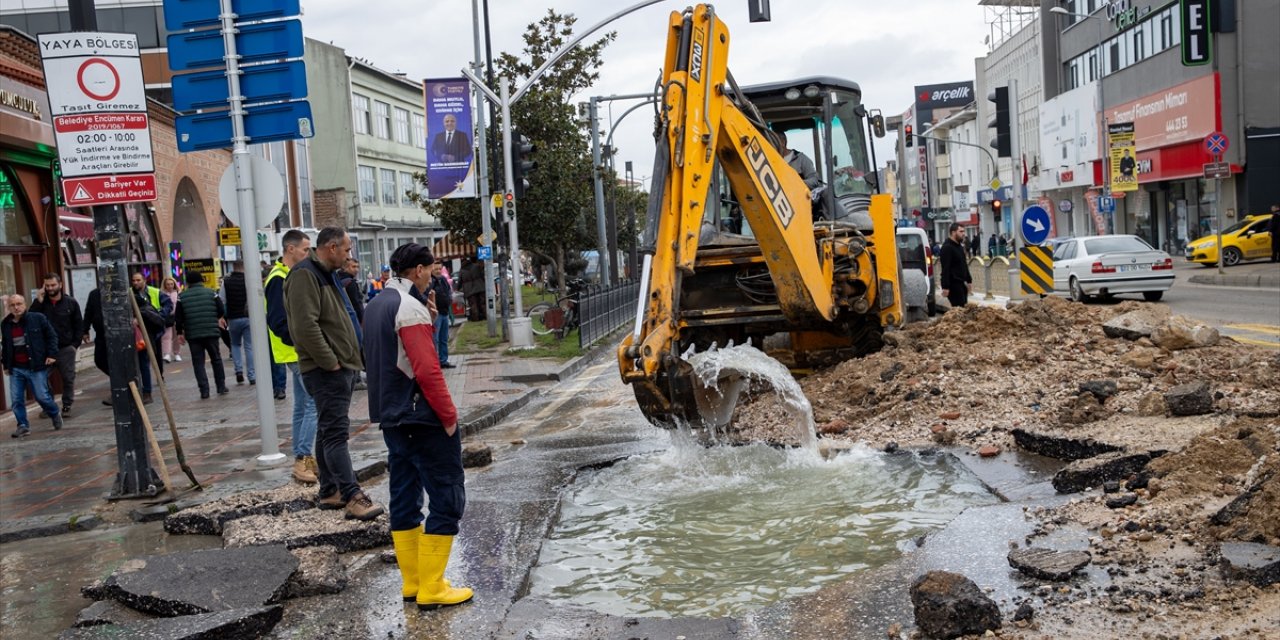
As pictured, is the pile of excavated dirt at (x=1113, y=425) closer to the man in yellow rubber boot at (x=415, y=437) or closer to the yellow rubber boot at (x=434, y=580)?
the yellow rubber boot at (x=434, y=580)

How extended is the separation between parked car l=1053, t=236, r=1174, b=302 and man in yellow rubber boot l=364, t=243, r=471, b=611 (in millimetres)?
21030

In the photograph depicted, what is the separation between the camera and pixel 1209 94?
135 feet

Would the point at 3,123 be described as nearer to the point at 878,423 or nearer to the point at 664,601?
the point at 878,423

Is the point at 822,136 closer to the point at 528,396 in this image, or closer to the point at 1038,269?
the point at 528,396

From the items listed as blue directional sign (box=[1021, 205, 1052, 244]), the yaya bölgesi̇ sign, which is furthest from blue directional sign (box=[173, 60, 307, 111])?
blue directional sign (box=[1021, 205, 1052, 244])

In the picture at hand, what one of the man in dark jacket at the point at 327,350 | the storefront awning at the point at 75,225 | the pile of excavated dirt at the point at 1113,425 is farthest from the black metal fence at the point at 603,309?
the man in dark jacket at the point at 327,350

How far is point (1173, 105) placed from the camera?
146ft

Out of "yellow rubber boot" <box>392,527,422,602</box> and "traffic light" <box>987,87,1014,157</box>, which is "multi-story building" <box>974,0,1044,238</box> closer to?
"traffic light" <box>987,87,1014,157</box>

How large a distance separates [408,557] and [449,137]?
17.9 metres

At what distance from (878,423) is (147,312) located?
10974mm

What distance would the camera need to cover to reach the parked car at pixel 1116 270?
939 inches

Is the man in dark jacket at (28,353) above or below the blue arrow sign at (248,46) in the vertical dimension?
below

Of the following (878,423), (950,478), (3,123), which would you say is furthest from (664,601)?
(3,123)

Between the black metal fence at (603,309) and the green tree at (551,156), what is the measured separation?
12.1ft
